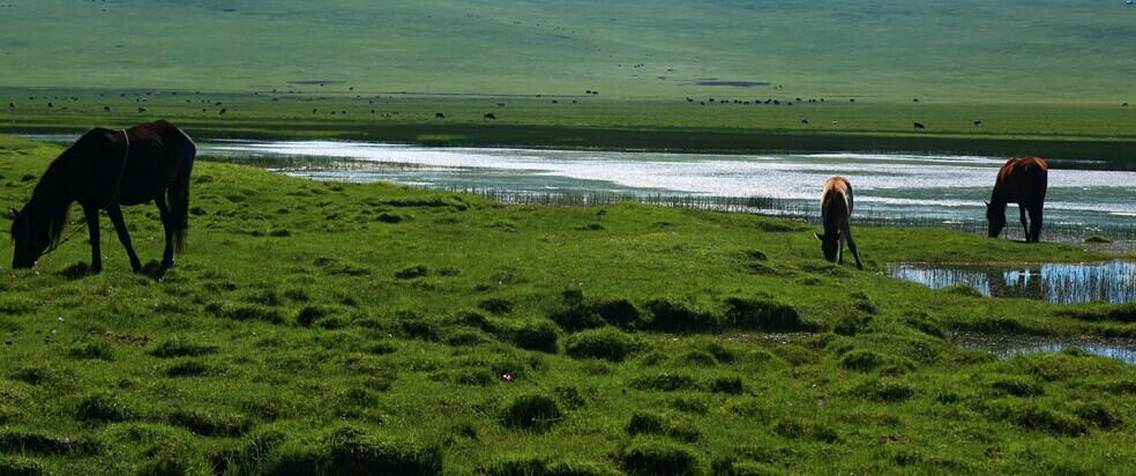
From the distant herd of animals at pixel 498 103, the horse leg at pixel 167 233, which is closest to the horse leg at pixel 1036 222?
the horse leg at pixel 167 233

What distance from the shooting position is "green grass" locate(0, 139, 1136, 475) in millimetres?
10078

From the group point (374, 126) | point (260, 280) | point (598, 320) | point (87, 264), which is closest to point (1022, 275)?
point (598, 320)

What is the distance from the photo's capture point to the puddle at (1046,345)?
1588 centimetres

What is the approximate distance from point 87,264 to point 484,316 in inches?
243

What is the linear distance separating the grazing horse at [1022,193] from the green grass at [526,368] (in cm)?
907

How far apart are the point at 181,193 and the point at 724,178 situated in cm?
2899

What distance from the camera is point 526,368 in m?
13.0

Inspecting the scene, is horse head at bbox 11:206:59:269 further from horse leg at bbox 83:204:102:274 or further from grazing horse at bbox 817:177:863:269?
grazing horse at bbox 817:177:863:269

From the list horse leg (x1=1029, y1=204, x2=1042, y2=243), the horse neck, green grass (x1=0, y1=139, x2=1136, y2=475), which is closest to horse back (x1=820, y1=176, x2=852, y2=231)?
green grass (x1=0, y1=139, x2=1136, y2=475)

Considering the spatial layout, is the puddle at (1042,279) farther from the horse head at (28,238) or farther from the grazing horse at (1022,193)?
the horse head at (28,238)

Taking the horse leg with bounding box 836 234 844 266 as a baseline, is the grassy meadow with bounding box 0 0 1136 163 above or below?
above

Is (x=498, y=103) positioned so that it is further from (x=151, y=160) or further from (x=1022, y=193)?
(x=151, y=160)

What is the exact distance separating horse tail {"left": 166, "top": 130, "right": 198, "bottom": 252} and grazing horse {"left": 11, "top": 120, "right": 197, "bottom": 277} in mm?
389

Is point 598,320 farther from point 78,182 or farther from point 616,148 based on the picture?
point 616,148
